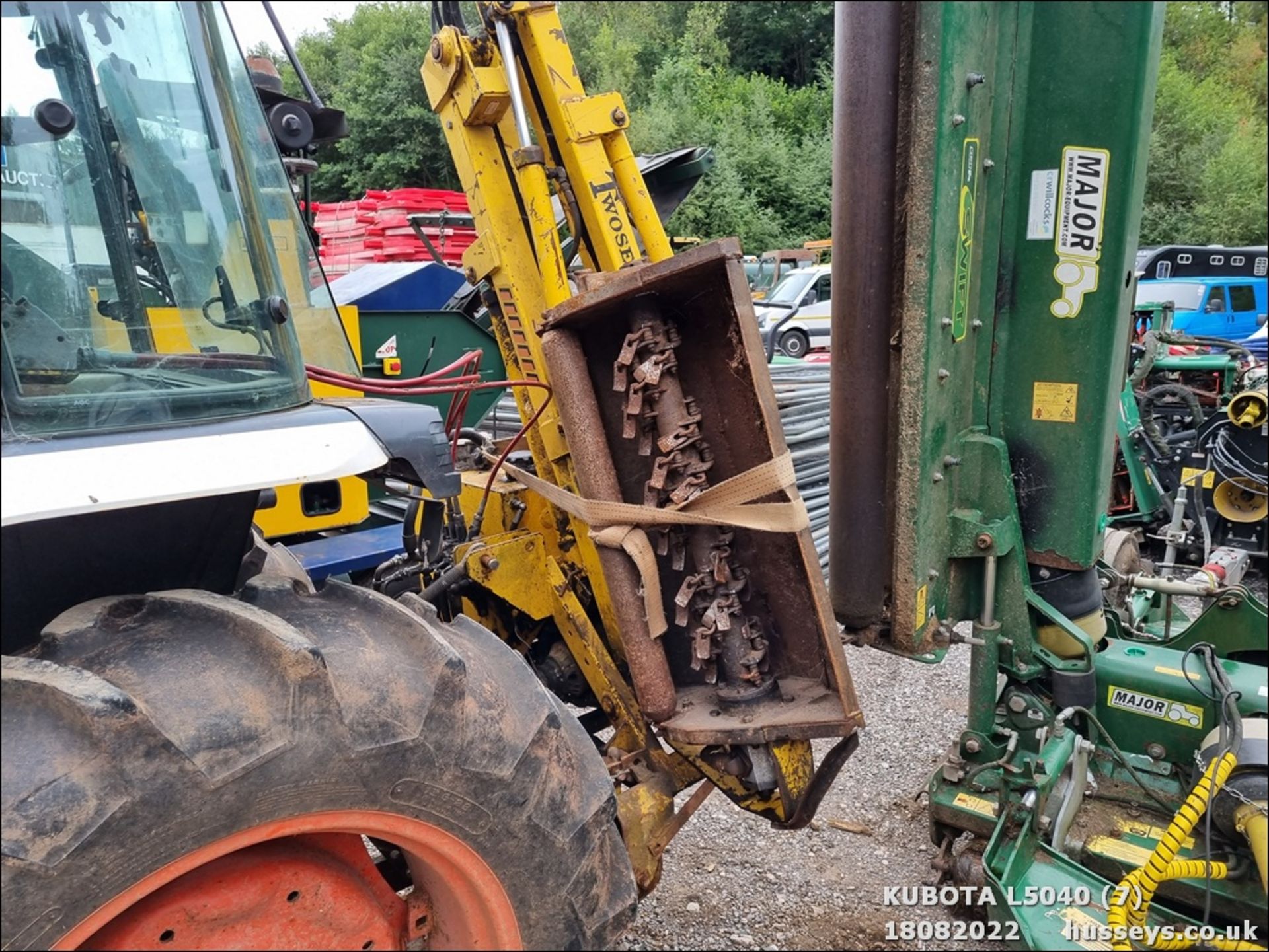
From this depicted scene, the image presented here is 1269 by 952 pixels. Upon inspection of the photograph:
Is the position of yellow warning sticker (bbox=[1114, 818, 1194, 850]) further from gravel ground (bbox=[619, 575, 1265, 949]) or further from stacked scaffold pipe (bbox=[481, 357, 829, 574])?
stacked scaffold pipe (bbox=[481, 357, 829, 574])

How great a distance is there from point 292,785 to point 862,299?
156 centimetres

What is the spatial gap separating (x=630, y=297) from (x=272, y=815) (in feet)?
4.19

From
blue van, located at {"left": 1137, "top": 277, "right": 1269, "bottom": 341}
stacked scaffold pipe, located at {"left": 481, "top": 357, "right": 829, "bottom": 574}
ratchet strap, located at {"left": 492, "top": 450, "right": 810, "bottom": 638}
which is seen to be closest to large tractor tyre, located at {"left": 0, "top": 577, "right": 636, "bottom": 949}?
ratchet strap, located at {"left": 492, "top": 450, "right": 810, "bottom": 638}

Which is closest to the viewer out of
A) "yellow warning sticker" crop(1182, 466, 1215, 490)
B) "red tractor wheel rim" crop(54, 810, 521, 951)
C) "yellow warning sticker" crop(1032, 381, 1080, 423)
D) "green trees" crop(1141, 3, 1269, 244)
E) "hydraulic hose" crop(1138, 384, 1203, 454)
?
"red tractor wheel rim" crop(54, 810, 521, 951)

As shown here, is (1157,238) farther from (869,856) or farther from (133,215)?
(133,215)

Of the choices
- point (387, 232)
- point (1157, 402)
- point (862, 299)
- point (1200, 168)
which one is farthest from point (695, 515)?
point (1200, 168)

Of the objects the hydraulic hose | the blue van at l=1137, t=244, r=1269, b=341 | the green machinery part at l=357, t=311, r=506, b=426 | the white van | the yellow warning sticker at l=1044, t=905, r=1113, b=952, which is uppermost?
the green machinery part at l=357, t=311, r=506, b=426

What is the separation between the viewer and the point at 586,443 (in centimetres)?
207

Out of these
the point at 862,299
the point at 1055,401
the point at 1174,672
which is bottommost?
the point at 1174,672

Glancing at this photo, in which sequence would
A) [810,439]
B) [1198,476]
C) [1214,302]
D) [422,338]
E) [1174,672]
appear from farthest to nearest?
[1214,302]
[422,338]
[810,439]
[1198,476]
[1174,672]

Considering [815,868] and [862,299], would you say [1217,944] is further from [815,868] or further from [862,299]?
[862,299]

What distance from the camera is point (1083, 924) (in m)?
2.05

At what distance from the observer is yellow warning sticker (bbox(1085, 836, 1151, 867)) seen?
2.29 m

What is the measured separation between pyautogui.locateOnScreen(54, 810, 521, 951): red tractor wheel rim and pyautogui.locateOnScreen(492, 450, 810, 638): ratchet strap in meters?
0.70
